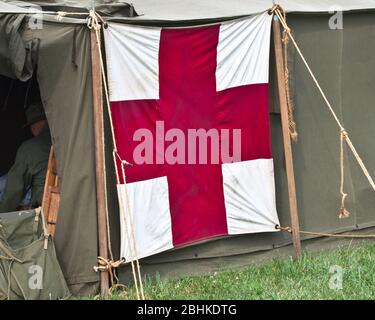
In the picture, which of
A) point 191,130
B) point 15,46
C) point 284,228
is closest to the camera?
point 15,46

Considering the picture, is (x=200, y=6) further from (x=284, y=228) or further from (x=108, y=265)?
(x=108, y=265)

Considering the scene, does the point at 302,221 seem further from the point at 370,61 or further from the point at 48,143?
the point at 48,143

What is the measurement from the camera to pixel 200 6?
23.9 feet

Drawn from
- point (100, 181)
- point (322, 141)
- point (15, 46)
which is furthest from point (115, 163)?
point (322, 141)

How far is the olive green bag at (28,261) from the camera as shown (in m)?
5.99

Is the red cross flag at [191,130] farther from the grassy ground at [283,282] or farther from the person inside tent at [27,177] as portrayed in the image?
the person inside tent at [27,177]

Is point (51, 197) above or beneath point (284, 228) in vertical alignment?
above

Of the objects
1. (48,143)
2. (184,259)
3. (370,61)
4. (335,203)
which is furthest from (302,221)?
(48,143)

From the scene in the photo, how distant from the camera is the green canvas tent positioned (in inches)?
241

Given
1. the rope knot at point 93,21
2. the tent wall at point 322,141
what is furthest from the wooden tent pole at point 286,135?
the rope knot at point 93,21

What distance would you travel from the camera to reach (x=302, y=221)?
23.6 feet

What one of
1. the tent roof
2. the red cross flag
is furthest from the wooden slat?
the tent roof

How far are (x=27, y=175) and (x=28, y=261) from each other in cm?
106

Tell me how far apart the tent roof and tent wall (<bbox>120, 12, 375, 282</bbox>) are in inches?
6.3
